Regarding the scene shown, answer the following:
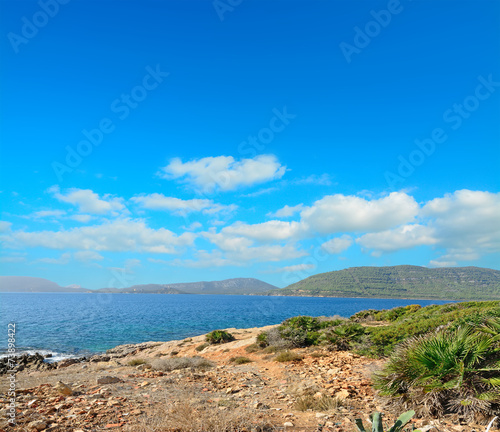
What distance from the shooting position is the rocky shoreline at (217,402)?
202 inches

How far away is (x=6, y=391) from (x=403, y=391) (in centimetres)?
950

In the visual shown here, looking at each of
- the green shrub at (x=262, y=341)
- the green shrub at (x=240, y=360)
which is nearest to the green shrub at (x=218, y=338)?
the green shrub at (x=262, y=341)

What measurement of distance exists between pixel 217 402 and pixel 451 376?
4.58 m

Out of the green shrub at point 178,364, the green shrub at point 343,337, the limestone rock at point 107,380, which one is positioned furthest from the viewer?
the green shrub at point 343,337

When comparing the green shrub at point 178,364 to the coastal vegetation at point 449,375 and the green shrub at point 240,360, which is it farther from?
the coastal vegetation at point 449,375

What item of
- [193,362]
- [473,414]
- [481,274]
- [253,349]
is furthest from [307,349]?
[481,274]

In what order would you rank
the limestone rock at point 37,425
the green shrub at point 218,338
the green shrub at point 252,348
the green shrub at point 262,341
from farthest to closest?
the green shrub at point 218,338
the green shrub at point 262,341
the green shrub at point 252,348
the limestone rock at point 37,425

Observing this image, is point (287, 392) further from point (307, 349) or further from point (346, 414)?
point (307, 349)

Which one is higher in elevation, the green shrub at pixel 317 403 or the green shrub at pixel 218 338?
the green shrub at pixel 317 403

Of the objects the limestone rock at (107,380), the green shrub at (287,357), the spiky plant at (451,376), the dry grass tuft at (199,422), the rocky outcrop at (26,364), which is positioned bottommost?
the rocky outcrop at (26,364)

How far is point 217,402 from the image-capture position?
6.53 metres

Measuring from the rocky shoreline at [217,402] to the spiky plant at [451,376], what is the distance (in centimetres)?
30

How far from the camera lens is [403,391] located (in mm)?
5934

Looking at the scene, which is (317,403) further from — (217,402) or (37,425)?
(37,425)
